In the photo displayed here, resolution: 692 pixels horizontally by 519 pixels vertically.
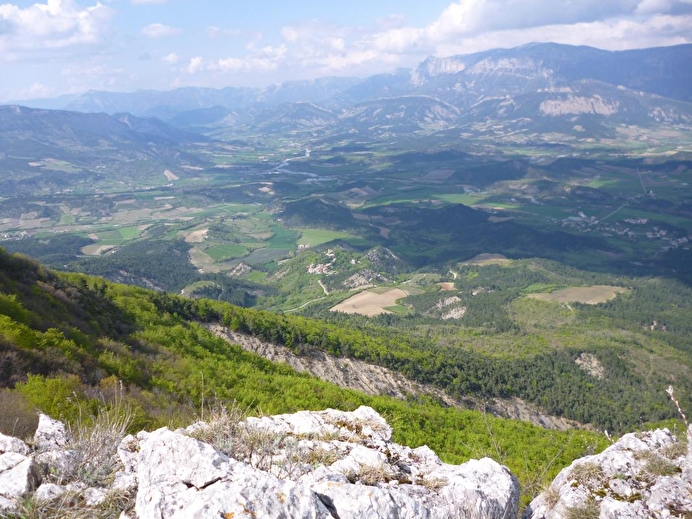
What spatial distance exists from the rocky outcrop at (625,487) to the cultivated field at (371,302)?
294 ft

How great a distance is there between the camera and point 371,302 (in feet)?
360

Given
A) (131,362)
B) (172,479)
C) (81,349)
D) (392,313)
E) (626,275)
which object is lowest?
(626,275)

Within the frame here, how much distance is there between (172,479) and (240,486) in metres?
1.21

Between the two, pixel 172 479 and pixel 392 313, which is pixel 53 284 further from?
pixel 392 313

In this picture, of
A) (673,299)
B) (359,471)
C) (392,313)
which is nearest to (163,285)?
(392,313)

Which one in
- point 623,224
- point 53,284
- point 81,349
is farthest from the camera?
point 623,224

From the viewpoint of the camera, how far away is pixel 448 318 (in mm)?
101438

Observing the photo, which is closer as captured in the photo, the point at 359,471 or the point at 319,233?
the point at 359,471

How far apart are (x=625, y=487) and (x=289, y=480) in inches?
259

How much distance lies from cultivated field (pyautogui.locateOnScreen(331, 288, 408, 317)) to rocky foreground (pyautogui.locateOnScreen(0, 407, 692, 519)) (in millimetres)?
90341

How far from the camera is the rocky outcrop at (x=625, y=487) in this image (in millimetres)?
7762

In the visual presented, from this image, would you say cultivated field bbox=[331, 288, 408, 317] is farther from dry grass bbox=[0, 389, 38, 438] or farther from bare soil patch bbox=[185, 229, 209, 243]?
dry grass bbox=[0, 389, 38, 438]

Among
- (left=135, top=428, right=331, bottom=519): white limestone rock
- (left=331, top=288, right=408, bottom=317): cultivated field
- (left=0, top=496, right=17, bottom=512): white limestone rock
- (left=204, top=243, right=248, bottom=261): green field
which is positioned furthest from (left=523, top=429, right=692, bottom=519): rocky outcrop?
(left=204, top=243, right=248, bottom=261): green field

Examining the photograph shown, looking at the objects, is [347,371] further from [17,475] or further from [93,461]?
[17,475]
